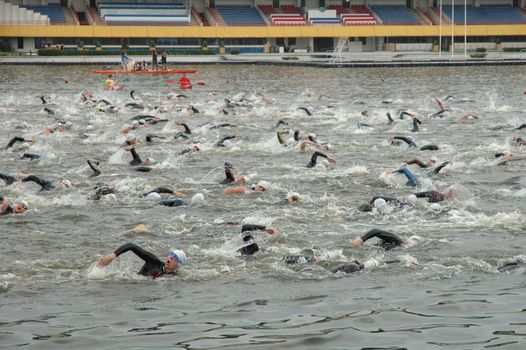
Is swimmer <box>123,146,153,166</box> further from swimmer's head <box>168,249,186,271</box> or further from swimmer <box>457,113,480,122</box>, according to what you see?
swimmer <box>457,113,480,122</box>

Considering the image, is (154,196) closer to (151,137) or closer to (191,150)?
(191,150)

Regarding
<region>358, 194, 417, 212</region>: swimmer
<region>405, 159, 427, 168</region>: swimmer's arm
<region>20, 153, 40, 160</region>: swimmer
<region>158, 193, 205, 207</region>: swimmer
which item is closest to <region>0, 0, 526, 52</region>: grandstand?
<region>20, 153, 40, 160</region>: swimmer

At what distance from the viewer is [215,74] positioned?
3098 inches

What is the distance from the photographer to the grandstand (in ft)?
336

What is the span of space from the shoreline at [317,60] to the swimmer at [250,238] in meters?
69.0

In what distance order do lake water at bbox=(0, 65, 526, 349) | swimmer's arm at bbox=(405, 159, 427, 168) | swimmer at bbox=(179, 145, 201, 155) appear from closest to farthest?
lake water at bbox=(0, 65, 526, 349) < swimmer's arm at bbox=(405, 159, 427, 168) < swimmer at bbox=(179, 145, 201, 155)

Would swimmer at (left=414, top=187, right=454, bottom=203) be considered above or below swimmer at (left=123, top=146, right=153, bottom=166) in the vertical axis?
below

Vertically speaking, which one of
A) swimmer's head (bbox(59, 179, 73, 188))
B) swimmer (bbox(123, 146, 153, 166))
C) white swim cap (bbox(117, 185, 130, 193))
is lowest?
white swim cap (bbox(117, 185, 130, 193))

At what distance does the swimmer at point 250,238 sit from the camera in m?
18.6

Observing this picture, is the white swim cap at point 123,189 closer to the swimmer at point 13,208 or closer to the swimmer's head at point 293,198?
the swimmer at point 13,208

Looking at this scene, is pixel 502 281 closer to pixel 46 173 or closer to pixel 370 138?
pixel 46 173

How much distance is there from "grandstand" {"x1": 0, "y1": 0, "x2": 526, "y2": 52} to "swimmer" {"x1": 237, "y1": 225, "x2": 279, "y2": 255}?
8524cm

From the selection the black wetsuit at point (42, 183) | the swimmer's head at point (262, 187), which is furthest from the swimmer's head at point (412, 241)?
the black wetsuit at point (42, 183)

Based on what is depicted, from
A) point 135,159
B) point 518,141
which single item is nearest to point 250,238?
point 135,159
